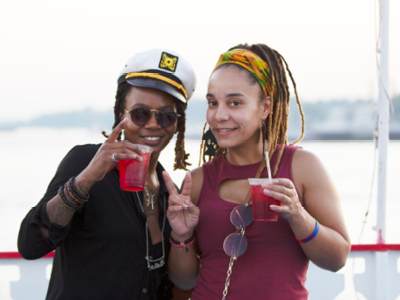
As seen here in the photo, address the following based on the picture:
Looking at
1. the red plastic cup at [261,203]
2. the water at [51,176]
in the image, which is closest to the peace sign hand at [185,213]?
the red plastic cup at [261,203]

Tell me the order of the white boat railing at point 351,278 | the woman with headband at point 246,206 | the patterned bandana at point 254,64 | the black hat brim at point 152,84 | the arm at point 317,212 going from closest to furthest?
the arm at point 317,212
the woman with headband at point 246,206
the patterned bandana at point 254,64
the black hat brim at point 152,84
the white boat railing at point 351,278

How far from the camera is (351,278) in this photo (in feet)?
11.0

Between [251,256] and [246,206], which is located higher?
[246,206]

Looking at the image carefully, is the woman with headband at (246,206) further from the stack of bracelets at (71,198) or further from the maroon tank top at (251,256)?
the stack of bracelets at (71,198)

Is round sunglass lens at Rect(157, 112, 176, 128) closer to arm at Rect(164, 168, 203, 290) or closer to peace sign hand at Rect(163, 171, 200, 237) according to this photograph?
arm at Rect(164, 168, 203, 290)

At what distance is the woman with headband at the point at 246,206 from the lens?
174 cm

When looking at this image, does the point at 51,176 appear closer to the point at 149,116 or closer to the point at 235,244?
the point at 149,116

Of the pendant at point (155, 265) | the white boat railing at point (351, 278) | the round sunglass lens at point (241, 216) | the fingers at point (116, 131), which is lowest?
the white boat railing at point (351, 278)

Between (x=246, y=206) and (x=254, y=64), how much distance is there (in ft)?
2.61

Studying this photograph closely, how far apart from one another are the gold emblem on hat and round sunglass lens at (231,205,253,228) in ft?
3.41

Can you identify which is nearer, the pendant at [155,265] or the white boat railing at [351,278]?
the pendant at [155,265]

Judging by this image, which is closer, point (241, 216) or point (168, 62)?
point (241, 216)

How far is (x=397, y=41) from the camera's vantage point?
3.55 metres

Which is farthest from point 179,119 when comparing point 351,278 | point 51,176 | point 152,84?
point 51,176
